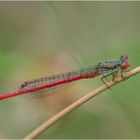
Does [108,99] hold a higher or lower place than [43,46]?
lower

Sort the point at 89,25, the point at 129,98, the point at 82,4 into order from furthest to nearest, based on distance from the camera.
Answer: the point at 82,4 → the point at 89,25 → the point at 129,98

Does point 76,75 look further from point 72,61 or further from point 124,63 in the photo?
point 72,61

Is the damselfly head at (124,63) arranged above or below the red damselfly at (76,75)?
below

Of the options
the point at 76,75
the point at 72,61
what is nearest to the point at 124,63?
the point at 76,75

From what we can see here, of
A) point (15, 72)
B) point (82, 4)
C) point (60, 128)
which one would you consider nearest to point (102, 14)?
point (82, 4)

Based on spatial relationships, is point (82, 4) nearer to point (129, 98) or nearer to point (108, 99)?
point (108, 99)

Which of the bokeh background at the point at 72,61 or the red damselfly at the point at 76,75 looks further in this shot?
the bokeh background at the point at 72,61

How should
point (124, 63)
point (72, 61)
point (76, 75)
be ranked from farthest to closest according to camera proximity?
point (72, 61)
point (76, 75)
point (124, 63)

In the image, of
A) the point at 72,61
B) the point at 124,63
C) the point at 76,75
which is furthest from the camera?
the point at 72,61
